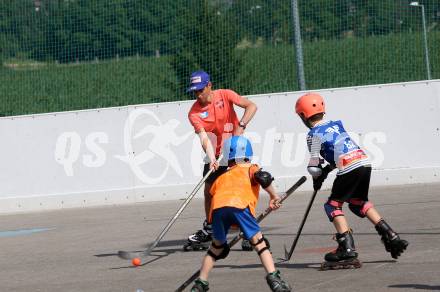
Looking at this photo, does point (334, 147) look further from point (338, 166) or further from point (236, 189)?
point (236, 189)

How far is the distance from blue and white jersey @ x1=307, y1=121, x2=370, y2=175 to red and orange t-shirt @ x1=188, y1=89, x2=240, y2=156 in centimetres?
191

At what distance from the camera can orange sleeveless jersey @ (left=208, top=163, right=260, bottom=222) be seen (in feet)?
24.9

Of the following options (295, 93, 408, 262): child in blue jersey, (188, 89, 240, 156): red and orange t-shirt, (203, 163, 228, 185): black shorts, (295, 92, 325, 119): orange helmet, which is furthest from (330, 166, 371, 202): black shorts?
(188, 89, 240, 156): red and orange t-shirt

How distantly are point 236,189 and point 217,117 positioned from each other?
3.02 metres

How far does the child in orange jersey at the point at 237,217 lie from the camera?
7525 millimetres

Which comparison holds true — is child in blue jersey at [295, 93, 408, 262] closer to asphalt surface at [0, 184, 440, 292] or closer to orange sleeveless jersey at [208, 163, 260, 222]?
asphalt surface at [0, 184, 440, 292]

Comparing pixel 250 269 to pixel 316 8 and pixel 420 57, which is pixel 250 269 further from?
pixel 420 57

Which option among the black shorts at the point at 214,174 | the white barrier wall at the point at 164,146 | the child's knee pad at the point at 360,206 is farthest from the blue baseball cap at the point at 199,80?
the white barrier wall at the point at 164,146

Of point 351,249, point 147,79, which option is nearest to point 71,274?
point 351,249

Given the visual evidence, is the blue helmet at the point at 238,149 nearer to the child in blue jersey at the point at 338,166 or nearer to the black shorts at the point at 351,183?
the child in blue jersey at the point at 338,166

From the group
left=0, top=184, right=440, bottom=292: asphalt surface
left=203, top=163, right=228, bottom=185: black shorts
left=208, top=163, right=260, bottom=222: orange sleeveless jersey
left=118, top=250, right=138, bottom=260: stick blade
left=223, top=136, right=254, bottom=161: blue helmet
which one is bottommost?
left=0, top=184, right=440, bottom=292: asphalt surface

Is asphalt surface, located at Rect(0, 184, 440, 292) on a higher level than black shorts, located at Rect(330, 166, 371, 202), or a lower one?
lower

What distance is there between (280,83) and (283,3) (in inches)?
67.6

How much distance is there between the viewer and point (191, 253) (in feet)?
34.8
